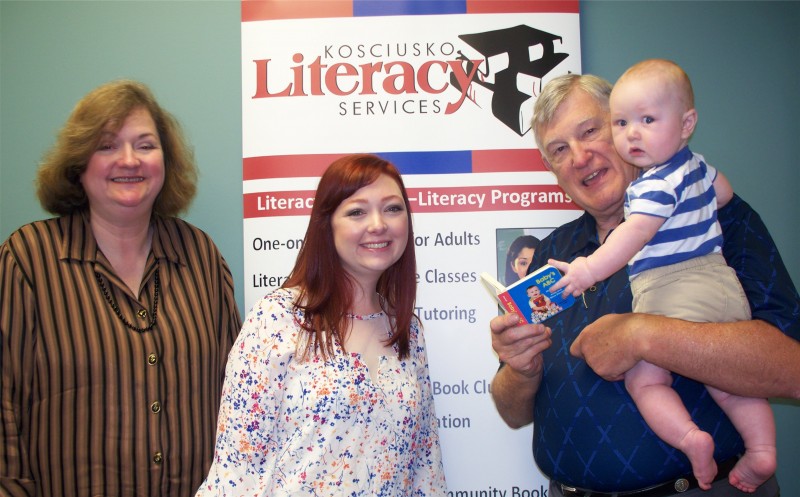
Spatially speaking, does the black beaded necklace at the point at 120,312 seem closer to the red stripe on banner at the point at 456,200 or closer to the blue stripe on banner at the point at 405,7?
the red stripe on banner at the point at 456,200

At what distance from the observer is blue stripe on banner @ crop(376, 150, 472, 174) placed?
2.62m

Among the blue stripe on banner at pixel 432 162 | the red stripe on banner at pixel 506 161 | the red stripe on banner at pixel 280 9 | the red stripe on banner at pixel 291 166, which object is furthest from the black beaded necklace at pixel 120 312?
the red stripe on banner at pixel 506 161

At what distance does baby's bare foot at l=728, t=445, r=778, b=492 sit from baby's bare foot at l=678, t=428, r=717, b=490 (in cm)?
11

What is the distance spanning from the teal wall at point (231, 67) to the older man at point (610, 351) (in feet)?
2.89

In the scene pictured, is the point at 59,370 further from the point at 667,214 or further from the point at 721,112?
the point at 721,112

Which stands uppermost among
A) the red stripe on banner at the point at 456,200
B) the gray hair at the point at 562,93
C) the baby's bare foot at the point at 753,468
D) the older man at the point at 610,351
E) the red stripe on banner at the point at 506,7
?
the red stripe on banner at the point at 506,7

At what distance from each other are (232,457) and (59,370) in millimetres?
648

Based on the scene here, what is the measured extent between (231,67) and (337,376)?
Result: 5.18 ft

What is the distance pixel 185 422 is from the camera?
205 cm

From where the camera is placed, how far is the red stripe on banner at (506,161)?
2.62 metres

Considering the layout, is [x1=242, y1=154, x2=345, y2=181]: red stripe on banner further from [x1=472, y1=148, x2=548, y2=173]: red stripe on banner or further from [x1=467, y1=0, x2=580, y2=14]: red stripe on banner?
[x1=467, y1=0, x2=580, y2=14]: red stripe on banner

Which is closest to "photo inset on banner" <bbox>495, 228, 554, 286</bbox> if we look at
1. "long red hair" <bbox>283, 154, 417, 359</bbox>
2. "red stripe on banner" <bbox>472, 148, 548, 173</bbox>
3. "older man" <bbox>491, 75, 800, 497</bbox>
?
"red stripe on banner" <bbox>472, 148, 548, 173</bbox>

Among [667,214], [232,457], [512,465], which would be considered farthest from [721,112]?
[232,457]

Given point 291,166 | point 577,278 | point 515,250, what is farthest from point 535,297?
point 291,166
